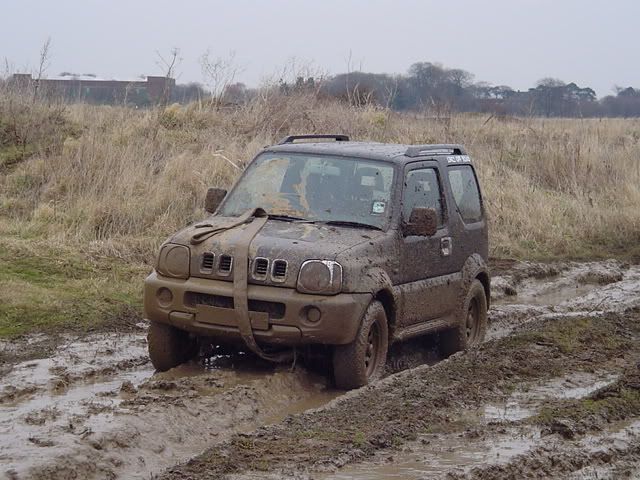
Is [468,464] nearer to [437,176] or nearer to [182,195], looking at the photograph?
[437,176]

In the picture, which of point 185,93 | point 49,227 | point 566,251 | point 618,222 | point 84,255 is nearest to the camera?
point 84,255

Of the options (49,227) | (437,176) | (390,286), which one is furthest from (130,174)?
(390,286)

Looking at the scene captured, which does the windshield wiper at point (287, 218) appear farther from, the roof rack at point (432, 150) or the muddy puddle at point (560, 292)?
the muddy puddle at point (560, 292)

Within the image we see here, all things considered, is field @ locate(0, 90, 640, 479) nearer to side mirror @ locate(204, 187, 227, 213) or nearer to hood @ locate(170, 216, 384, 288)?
hood @ locate(170, 216, 384, 288)

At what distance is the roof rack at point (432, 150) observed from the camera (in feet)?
31.0

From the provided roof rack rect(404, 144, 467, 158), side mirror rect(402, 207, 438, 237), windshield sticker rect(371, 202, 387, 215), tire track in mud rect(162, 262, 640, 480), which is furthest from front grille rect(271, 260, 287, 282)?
roof rack rect(404, 144, 467, 158)

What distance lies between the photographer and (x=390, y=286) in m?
8.46

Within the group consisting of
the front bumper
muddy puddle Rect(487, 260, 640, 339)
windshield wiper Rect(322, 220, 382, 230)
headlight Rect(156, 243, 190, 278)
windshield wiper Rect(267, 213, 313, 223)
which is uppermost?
windshield wiper Rect(322, 220, 382, 230)

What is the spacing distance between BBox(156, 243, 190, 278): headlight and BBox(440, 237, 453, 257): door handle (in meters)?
2.38

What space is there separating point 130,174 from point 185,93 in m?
7.92

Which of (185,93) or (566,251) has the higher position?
(185,93)

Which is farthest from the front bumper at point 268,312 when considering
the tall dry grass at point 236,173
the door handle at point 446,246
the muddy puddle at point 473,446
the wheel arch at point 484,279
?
the tall dry grass at point 236,173

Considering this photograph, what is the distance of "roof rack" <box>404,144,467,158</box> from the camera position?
946cm

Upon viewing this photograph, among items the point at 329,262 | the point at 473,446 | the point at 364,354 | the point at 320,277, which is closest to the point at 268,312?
the point at 320,277
